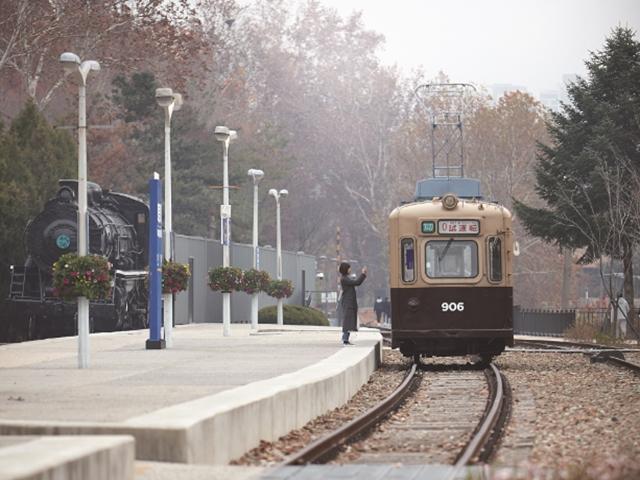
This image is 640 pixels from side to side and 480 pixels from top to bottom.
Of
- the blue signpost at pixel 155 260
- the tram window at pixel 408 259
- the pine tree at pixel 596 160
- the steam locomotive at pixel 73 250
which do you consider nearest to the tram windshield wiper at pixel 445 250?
the tram window at pixel 408 259

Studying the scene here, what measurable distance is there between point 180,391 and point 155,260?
11390 millimetres

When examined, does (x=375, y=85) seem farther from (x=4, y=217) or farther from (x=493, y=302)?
(x=493, y=302)

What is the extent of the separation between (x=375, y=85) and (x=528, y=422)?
81.4 meters

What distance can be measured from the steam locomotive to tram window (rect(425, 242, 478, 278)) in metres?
14.2

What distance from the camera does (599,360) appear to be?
2945cm

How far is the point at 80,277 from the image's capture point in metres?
22.9

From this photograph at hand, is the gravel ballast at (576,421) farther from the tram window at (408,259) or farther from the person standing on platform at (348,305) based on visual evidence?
the person standing on platform at (348,305)

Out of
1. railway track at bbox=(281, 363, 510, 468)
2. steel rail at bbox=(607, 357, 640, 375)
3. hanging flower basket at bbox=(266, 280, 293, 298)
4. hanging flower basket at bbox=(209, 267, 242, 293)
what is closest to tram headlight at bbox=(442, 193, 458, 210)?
railway track at bbox=(281, 363, 510, 468)

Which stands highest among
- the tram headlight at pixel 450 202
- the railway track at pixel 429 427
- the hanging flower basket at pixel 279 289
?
the tram headlight at pixel 450 202

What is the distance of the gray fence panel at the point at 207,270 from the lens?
170 ft

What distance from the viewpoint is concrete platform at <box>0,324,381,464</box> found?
11.6 metres

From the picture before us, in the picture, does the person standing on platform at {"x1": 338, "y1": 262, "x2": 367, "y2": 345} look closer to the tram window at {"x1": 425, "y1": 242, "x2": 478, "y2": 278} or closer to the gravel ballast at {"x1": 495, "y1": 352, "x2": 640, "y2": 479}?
the tram window at {"x1": 425, "y1": 242, "x2": 478, "y2": 278}

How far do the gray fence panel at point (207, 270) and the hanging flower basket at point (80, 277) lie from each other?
26.3m

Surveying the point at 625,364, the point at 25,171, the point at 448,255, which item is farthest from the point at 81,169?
the point at 25,171
